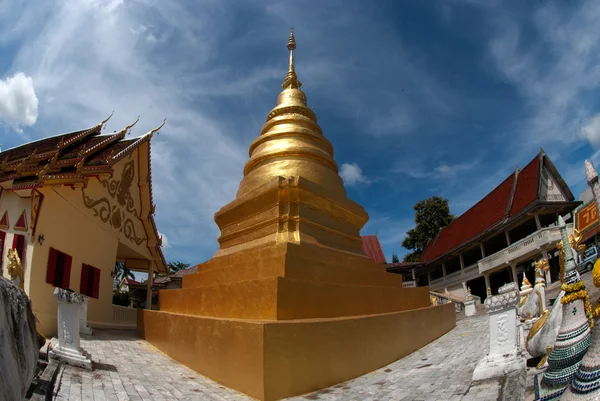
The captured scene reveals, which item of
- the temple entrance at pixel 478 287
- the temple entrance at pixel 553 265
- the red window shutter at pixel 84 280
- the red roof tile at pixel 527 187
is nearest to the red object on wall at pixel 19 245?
the red window shutter at pixel 84 280

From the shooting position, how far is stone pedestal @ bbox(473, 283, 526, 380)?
364 centimetres

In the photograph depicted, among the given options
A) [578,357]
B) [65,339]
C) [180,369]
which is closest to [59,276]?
[65,339]

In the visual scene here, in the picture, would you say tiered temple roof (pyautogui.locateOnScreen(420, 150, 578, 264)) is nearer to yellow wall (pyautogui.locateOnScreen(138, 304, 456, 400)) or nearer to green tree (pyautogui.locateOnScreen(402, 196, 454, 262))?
green tree (pyautogui.locateOnScreen(402, 196, 454, 262))

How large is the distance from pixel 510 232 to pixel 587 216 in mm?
4479

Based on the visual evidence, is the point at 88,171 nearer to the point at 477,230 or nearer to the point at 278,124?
the point at 278,124

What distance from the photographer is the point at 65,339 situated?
5055mm

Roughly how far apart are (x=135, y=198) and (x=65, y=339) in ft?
24.2

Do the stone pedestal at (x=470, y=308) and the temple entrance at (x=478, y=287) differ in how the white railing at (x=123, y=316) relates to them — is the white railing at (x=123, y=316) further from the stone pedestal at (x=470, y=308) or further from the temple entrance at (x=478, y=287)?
the temple entrance at (x=478, y=287)

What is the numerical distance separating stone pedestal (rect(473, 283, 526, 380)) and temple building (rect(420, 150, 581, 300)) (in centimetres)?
1197

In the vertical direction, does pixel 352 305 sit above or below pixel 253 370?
above

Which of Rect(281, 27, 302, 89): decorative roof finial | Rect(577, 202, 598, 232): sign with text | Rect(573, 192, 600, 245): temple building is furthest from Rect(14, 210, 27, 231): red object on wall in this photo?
Rect(577, 202, 598, 232): sign with text

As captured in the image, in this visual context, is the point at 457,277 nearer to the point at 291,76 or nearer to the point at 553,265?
the point at 553,265

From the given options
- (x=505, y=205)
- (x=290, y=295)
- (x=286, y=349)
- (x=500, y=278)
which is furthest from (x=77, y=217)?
(x=500, y=278)

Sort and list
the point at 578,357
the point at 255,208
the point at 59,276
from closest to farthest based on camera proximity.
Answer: the point at 578,357, the point at 255,208, the point at 59,276
